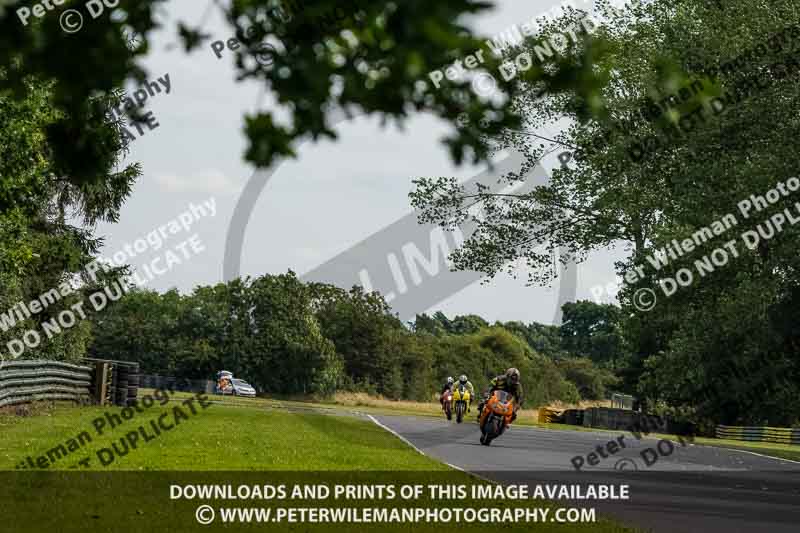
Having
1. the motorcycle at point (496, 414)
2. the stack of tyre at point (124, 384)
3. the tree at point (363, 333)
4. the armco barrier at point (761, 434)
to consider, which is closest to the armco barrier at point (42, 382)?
the stack of tyre at point (124, 384)

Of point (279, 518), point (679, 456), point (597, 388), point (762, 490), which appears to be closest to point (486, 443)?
point (679, 456)

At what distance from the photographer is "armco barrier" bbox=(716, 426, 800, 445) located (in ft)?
130

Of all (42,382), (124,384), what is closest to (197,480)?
(42,382)

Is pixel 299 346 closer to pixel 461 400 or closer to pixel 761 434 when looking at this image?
pixel 761 434

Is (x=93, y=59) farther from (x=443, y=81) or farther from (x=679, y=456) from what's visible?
(x=679, y=456)

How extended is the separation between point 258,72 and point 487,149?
0.83 meters

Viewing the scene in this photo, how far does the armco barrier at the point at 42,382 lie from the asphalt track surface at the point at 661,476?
7.79m

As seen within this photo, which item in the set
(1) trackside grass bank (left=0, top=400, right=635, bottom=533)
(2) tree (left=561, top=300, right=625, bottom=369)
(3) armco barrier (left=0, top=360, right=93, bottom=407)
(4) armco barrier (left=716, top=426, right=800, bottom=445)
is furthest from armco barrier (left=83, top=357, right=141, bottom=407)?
(2) tree (left=561, top=300, right=625, bottom=369)

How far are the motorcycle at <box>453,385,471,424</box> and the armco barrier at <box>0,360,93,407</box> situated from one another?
1063 cm

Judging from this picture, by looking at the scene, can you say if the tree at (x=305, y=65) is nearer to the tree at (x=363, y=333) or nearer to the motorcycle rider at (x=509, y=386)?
the motorcycle rider at (x=509, y=386)

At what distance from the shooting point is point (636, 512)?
A: 39.0 feet

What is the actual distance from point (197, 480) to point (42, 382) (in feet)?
49.4

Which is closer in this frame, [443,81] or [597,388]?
[443,81]

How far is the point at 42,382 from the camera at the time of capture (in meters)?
25.3
